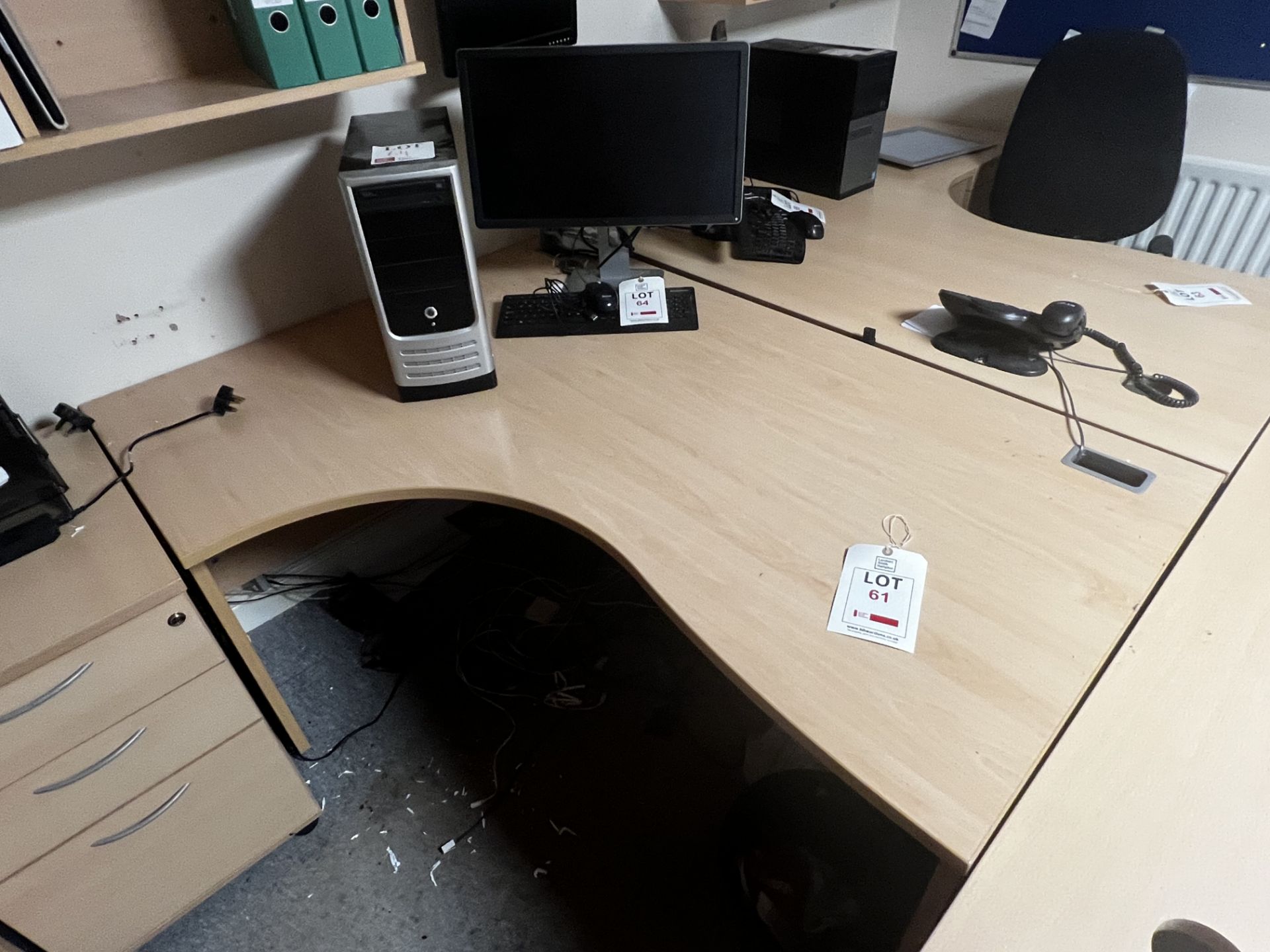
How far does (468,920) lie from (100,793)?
66 centimetres

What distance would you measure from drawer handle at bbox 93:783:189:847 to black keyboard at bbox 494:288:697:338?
962 mm

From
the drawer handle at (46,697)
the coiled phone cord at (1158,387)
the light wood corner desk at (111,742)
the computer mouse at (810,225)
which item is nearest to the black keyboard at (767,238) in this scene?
the computer mouse at (810,225)

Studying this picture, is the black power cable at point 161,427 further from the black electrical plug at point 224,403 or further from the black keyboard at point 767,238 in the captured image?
the black keyboard at point 767,238

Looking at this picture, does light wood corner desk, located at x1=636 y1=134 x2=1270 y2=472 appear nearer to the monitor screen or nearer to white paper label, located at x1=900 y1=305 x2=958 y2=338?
white paper label, located at x1=900 y1=305 x2=958 y2=338

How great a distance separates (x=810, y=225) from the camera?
180cm

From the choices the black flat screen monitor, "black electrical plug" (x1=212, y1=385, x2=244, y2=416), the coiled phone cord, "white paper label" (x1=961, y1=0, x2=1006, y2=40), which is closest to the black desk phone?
the coiled phone cord

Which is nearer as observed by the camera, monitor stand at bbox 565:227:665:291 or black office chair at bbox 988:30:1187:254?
monitor stand at bbox 565:227:665:291

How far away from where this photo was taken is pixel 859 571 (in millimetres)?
943

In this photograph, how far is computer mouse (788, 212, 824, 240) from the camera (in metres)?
1.80

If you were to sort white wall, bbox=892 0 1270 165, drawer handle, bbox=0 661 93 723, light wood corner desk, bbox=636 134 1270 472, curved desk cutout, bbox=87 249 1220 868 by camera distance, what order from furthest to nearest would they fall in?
1. white wall, bbox=892 0 1270 165
2. light wood corner desk, bbox=636 134 1270 472
3. drawer handle, bbox=0 661 93 723
4. curved desk cutout, bbox=87 249 1220 868

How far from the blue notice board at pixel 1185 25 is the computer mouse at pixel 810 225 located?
1155mm

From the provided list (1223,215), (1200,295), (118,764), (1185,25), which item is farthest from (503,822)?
(1185,25)

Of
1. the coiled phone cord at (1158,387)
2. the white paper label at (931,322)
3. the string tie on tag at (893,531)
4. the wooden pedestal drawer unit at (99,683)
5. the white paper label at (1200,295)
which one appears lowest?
the wooden pedestal drawer unit at (99,683)

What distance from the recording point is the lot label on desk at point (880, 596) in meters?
0.87
